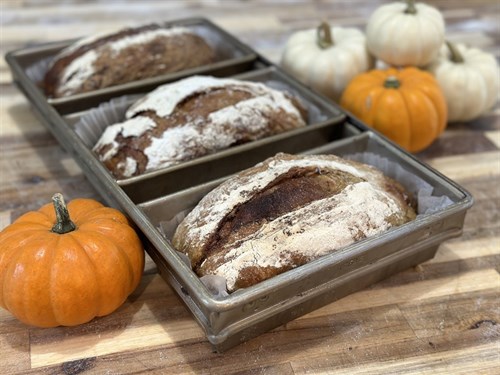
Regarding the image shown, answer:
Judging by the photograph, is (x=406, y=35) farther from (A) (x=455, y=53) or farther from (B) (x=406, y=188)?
(B) (x=406, y=188)

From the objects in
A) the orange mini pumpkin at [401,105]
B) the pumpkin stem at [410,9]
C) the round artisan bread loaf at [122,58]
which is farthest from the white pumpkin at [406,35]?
the round artisan bread loaf at [122,58]

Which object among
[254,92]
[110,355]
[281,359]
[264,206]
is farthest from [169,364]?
[254,92]

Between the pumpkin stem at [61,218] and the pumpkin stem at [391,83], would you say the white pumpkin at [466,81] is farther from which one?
the pumpkin stem at [61,218]

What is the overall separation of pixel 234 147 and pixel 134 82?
47 centimetres

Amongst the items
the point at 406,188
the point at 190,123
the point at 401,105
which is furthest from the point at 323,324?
the point at 401,105

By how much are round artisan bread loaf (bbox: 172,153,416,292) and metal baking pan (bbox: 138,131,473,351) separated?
0.17ft

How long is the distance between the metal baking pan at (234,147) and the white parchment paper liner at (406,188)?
0.43 ft

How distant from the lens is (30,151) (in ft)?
6.60

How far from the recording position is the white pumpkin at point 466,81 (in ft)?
6.87

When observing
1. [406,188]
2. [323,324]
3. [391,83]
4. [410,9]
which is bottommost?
[323,324]

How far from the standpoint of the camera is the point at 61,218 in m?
1.36

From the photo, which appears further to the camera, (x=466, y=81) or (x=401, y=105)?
(x=466, y=81)

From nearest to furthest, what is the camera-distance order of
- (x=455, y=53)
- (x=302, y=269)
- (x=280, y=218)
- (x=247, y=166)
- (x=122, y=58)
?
1. (x=302, y=269)
2. (x=280, y=218)
3. (x=247, y=166)
4. (x=122, y=58)
5. (x=455, y=53)

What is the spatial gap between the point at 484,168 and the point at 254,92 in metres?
0.76
